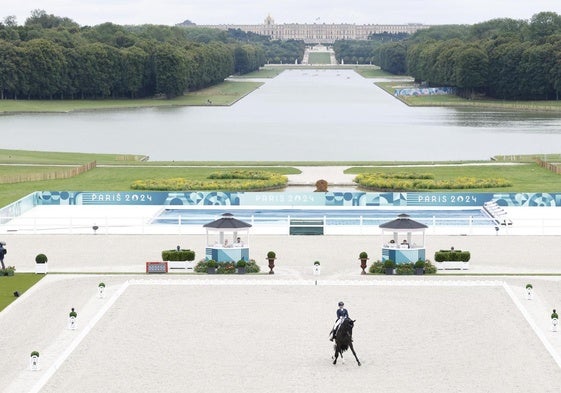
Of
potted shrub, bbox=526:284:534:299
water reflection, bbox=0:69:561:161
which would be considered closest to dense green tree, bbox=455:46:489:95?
water reflection, bbox=0:69:561:161

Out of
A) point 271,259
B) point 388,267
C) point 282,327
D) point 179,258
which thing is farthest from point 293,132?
point 282,327

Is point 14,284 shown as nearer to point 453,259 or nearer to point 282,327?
point 282,327

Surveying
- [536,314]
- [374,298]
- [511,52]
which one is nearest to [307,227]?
[374,298]

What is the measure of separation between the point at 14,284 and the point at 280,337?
1336cm

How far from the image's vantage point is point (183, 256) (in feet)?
161

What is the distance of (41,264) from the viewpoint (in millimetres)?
47812

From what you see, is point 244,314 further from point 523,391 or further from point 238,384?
point 523,391

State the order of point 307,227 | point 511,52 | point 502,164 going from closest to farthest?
point 307,227 < point 502,164 < point 511,52

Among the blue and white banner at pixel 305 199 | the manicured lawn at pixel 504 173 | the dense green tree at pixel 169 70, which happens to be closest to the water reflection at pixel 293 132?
the manicured lawn at pixel 504 173

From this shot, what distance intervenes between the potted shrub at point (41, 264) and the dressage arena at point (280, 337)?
1426mm

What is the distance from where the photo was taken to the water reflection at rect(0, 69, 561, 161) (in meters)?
111

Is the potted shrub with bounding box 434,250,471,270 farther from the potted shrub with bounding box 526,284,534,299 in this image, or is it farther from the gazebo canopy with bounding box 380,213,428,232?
the potted shrub with bounding box 526,284,534,299

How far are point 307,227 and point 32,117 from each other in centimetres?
10663

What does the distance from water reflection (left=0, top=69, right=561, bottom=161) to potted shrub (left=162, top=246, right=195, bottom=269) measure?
55.9 m
